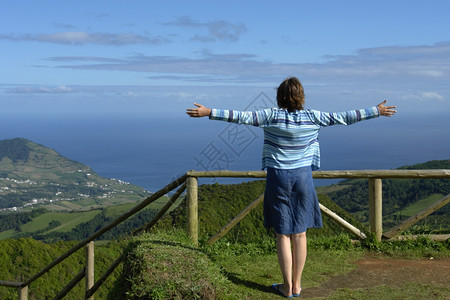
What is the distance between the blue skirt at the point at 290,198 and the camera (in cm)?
457

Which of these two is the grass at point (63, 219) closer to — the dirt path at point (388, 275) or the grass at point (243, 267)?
the grass at point (243, 267)

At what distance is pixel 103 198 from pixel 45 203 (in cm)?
2205

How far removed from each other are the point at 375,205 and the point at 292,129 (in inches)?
118

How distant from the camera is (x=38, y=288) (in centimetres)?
2859

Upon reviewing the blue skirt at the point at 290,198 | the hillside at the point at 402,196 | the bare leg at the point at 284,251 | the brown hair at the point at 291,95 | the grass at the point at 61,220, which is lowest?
the grass at the point at 61,220

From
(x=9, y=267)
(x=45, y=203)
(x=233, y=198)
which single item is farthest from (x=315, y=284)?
(x=45, y=203)

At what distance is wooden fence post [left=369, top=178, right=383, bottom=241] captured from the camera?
263 inches

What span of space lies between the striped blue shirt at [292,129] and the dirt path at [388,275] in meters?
1.72

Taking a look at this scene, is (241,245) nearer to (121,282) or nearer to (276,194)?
(121,282)

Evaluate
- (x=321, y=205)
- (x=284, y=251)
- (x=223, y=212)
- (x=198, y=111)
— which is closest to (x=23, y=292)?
(x=223, y=212)

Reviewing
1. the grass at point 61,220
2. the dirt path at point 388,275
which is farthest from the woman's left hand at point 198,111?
the grass at point 61,220

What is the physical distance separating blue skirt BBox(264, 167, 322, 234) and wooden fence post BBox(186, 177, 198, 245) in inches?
78.7

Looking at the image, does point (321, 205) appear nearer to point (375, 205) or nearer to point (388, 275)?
point (375, 205)

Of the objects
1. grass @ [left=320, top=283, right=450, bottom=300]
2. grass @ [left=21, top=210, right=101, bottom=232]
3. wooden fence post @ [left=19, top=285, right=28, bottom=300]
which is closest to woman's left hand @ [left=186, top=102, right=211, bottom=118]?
grass @ [left=320, top=283, right=450, bottom=300]
